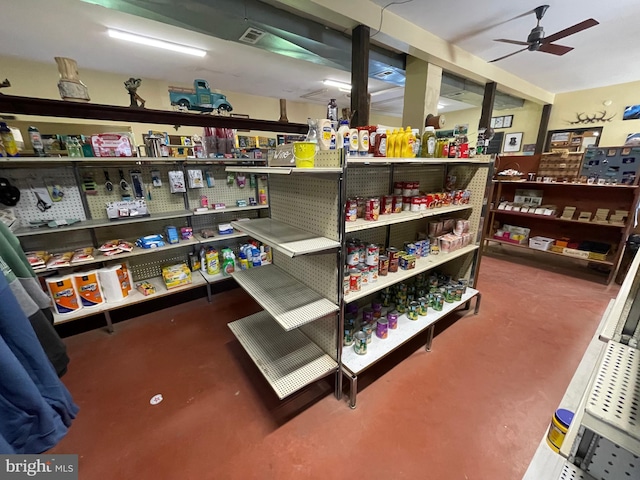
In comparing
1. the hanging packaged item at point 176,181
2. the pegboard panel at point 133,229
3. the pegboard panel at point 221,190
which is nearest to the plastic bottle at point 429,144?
the pegboard panel at point 221,190

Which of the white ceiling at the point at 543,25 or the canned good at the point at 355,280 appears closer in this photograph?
the canned good at the point at 355,280

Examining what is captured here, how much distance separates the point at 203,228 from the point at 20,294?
8.15 feet

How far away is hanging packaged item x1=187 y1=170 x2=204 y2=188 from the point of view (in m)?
3.09

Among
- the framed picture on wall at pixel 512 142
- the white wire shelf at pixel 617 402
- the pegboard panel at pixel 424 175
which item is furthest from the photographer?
the framed picture on wall at pixel 512 142

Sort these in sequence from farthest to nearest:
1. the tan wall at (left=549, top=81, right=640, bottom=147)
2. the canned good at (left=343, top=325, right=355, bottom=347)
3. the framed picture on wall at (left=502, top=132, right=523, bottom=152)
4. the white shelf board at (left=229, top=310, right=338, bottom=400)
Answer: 1. the framed picture on wall at (left=502, top=132, right=523, bottom=152)
2. the tan wall at (left=549, top=81, right=640, bottom=147)
3. the canned good at (left=343, top=325, right=355, bottom=347)
4. the white shelf board at (left=229, top=310, right=338, bottom=400)

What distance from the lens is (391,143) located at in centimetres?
186

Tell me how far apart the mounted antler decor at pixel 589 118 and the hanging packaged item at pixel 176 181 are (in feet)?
28.2

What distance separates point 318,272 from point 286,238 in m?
0.35

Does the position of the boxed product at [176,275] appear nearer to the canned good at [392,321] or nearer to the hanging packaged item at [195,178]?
the hanging packaged item at [195,178]

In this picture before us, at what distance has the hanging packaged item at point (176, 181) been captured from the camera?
9.70 ft

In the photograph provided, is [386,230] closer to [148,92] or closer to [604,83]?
[148,92]

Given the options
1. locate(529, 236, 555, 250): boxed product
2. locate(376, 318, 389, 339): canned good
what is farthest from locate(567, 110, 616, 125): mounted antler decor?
locate(376, 318, 389, 339): canned good

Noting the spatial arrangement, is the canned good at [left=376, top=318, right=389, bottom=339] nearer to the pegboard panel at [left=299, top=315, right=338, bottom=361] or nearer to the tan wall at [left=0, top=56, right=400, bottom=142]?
the pegboard panel at [left=299, top=315, right=338, bottom=361]

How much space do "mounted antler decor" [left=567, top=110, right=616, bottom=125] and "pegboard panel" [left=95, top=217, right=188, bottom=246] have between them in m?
8.73
